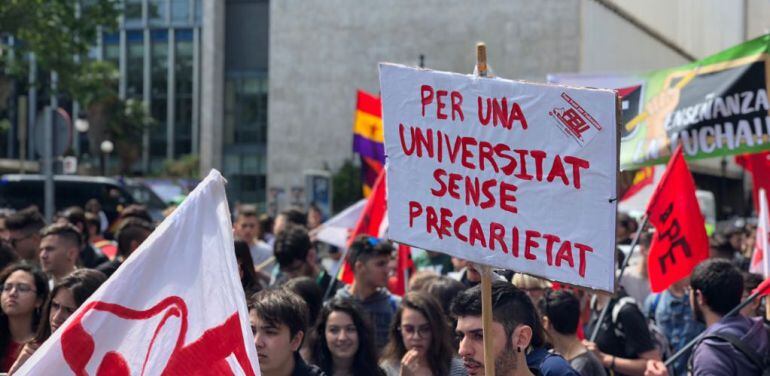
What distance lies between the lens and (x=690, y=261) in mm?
7145

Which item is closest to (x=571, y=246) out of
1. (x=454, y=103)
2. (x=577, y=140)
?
(x=577, y=140)

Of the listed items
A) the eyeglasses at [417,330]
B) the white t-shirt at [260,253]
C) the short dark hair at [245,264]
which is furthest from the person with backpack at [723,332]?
the white t-shirt at [260,253]

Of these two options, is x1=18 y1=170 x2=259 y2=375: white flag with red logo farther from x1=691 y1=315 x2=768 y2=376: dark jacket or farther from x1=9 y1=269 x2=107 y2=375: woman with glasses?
x1=691 y1=315 x2=768 y2=376: dark jacket

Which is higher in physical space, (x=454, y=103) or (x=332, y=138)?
(x=454, y=103)

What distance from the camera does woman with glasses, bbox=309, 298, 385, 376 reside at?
19.7 feet

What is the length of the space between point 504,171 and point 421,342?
209cm

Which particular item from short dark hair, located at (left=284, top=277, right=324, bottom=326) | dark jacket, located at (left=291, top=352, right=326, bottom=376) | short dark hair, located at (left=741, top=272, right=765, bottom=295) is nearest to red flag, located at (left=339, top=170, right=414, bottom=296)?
short dark hair, located at (left=284, top=277, right=324, bottom=326)

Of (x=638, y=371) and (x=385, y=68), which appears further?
(x=638, y=371)

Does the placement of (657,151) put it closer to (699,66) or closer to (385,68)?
(699,66)

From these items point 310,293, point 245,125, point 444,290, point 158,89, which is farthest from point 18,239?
point 158,89

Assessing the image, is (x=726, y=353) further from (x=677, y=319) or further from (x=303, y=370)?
(x=677, y=319)

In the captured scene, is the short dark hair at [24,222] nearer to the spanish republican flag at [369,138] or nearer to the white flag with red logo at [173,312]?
the spanish republican flag at [369,138]

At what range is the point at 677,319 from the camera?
766 centimetres

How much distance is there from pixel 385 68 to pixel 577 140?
0.79 m
